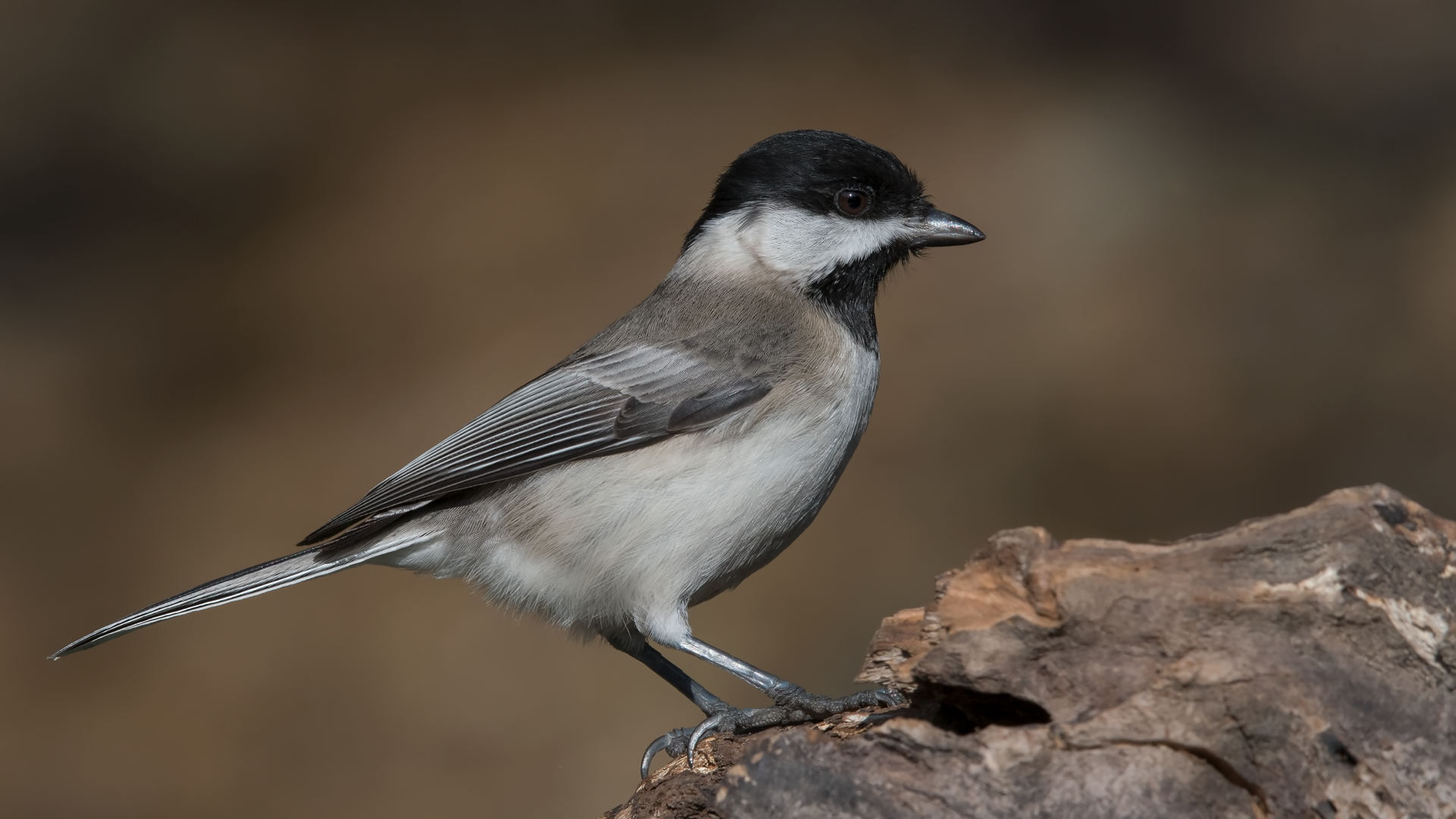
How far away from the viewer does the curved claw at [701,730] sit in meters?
2.80

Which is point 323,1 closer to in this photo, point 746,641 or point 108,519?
point 108,519

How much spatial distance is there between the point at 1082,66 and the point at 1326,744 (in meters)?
6.69

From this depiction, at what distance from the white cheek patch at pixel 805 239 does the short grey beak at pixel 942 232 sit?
0.05 metres

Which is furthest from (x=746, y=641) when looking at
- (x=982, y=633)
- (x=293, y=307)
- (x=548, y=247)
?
(x=982, y=633)

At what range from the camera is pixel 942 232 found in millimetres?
3412

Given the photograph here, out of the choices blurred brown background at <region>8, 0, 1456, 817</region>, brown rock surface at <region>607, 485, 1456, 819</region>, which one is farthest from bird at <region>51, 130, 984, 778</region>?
blurred brown background at <region>8, 0, 1456, 817</region>

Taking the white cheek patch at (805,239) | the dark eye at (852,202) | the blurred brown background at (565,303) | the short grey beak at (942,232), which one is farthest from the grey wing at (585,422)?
the blurred brown background at (565,303)

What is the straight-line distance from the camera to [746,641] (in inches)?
244

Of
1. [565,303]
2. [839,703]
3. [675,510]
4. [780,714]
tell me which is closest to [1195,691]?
[839,703]

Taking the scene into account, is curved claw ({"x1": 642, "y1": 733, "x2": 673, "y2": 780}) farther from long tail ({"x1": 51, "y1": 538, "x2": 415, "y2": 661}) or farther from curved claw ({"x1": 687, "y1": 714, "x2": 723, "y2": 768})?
long tail ({"x1": 51, "y1": 538, "x2": 415, "y2": 661})

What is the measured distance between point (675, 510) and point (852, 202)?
1.09 metres

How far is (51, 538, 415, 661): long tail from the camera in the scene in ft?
10.1

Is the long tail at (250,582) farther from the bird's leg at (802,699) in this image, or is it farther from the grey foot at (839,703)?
Result: the grey foot at (839,703)

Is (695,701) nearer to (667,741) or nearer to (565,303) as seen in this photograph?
(667,741)
